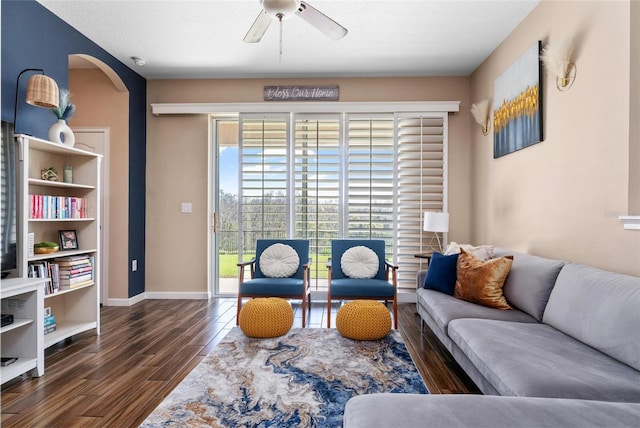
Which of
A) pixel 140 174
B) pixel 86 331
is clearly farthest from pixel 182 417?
pixel 140 174

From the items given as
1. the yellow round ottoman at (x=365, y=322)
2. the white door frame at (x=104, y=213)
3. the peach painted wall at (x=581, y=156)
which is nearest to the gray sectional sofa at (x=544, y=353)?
the peach painted wall at (x=581, y=156)

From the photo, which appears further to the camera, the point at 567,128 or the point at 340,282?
the point at 340,282

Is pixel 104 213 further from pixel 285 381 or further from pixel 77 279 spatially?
pixel 285 381

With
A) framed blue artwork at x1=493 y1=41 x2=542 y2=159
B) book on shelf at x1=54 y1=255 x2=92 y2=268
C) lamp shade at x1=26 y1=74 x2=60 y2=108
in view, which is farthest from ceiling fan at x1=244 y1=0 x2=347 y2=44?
book on shelf at x1=54 y1=255 x2=92 y2=268

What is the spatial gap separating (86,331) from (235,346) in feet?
5.80

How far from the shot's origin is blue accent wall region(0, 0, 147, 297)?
2.62 metres

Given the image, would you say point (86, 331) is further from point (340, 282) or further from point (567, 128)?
point (567, 128)

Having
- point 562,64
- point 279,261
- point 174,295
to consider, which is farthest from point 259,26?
point 174,295

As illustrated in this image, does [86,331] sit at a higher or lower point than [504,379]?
lower

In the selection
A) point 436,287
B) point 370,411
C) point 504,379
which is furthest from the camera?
point 436,287

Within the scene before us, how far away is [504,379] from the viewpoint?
5.03 ft

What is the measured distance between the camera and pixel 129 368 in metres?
2.51

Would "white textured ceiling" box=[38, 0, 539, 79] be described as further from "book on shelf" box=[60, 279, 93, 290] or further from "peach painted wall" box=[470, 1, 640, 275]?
"book on shelf" box=[60, 279, 93, 290]

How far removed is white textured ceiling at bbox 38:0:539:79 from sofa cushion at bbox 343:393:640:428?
3016mm
